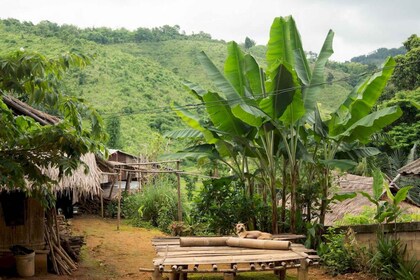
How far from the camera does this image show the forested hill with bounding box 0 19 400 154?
30.2m

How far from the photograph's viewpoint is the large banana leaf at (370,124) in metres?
8.91

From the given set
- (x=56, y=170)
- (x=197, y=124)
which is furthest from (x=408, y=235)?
(x=56, y=170)

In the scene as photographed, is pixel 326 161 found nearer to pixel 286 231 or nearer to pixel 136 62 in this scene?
pixel 286 231

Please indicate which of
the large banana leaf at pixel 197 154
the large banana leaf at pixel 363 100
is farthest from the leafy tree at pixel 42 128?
the large banana leaf at pixel 363 100

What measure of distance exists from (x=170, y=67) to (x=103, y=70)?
8.54 metres

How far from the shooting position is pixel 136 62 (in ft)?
127

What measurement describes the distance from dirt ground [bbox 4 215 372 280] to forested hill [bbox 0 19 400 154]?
511cm

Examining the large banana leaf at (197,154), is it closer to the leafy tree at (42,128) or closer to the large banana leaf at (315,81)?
the large banana leaf at (315,81)

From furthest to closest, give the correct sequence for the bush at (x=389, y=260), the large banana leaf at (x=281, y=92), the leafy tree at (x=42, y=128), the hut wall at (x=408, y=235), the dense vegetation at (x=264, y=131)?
the large banana leaf at (x=281, y=92), the hut wall at (x=408, y=235), the bush at (x=389, y=260), the dense vegetation at (x=264, y=131), the leafy tree at (x=42, y=128)

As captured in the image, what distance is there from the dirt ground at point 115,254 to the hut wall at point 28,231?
2.52 ft

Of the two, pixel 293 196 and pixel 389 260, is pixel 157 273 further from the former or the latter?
→ pixel 293 196

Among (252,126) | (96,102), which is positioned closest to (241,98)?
(252,126)

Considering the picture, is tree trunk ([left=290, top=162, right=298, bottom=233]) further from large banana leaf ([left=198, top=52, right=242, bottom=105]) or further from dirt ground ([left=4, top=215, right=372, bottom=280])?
large banana leaf ([left=198, top=52, right=242, bottom=105])

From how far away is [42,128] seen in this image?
688 cm
